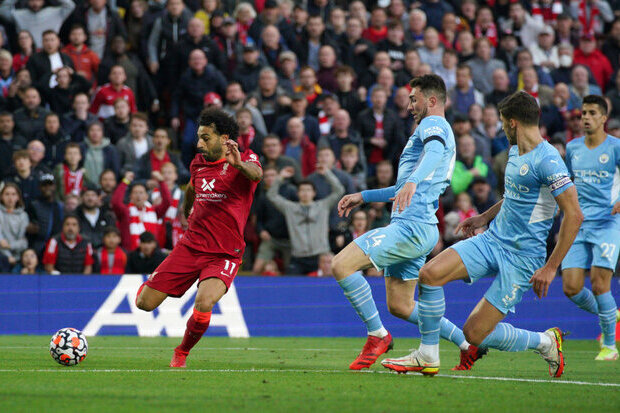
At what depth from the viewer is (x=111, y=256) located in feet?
48.6

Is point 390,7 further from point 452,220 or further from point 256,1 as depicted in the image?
point 452,220

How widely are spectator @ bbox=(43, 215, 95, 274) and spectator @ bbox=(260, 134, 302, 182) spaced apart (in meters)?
3.19

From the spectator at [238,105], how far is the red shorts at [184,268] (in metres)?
7.62

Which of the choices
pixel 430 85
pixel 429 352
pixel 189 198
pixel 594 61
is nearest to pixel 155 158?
pixel 189 198

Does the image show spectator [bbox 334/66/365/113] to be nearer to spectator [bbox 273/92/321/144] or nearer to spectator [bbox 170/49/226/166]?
spectator [bbox 273/92/321/144]

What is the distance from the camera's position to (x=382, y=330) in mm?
8539

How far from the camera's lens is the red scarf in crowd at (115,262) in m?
14.8

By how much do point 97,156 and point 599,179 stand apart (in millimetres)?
8314

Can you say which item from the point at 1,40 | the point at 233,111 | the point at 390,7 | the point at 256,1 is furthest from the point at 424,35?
the point at 1,40

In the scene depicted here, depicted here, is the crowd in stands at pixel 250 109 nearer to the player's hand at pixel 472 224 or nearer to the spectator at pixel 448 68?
the spectator at pixel 448 68

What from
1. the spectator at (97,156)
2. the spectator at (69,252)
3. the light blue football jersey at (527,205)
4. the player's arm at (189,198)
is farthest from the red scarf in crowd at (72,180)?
the light blue football jersey at (527,205)

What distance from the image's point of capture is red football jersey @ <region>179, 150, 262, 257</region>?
9000mm

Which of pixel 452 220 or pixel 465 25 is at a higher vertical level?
pixel 465 25

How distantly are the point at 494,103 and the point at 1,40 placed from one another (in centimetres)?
920
